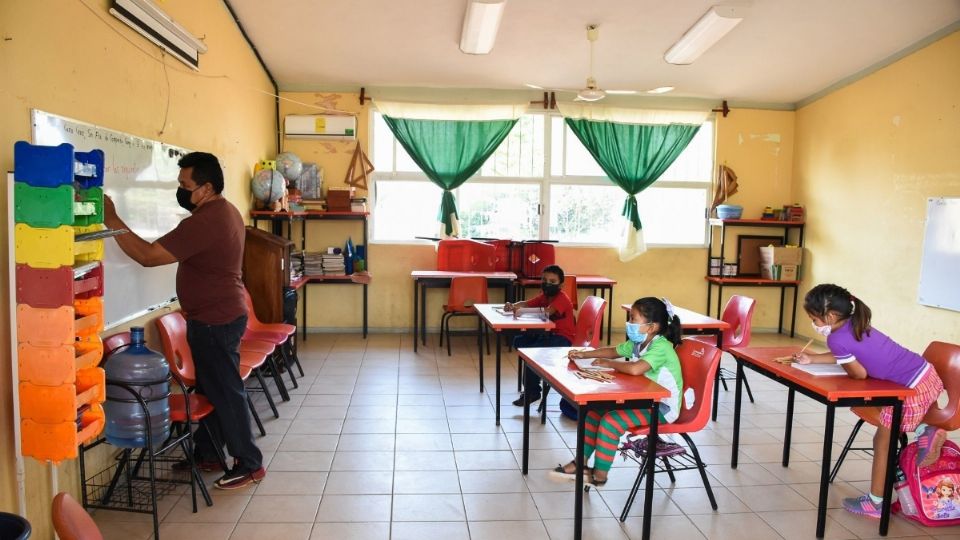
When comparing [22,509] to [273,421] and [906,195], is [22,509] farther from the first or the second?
[906,195]

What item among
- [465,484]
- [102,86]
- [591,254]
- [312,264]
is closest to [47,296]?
[102,86]

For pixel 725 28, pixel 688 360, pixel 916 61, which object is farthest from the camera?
pixel 916 61

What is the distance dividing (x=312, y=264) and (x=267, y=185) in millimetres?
1211

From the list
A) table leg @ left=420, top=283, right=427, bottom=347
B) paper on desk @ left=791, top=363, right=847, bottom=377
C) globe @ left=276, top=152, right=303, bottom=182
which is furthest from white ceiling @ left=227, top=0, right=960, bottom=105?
paper on desk @ left=791, top=363, right=847, bottom=377

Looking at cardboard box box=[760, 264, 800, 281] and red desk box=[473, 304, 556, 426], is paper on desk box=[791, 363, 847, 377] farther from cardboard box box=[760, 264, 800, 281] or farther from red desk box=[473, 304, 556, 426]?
cardboard box box=[760, 264, 800, 281]

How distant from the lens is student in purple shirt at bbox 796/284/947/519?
9.95 feet

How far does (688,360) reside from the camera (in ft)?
10.9

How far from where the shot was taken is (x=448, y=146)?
7574mm

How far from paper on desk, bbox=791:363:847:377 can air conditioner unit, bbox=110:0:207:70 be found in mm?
4120

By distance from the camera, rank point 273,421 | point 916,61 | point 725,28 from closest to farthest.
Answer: point 273,421 → point 725,28 → point 916,61

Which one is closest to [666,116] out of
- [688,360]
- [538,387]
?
[538,387]

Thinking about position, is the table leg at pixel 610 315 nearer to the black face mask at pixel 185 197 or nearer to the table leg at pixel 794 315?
the table leg at pixel 794 315

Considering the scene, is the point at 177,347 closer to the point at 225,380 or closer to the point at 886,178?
the point at 225,380

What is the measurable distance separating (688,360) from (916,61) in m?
4.73
